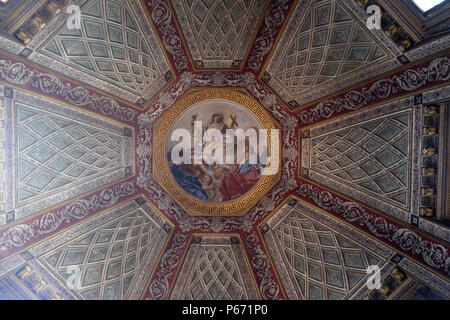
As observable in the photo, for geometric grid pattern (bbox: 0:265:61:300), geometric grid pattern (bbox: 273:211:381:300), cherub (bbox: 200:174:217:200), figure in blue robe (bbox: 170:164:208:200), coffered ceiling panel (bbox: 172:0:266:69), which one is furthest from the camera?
cherub (bbox: 200:174:217:200)

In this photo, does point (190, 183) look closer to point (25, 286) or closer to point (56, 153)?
point (56, 153)

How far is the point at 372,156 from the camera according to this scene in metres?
10.3

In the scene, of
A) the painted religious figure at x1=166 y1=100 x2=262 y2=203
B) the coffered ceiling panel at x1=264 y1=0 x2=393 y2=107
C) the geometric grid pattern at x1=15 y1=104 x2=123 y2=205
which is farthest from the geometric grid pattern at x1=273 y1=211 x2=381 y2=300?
the geometric grid pattern at x1=15 y1=104 x2=123 y2=205

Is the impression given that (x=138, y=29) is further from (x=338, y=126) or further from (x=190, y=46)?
(x=338, y=126)

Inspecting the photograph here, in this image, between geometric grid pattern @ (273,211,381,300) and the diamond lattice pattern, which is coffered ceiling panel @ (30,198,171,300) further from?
the diamond lattice pattern

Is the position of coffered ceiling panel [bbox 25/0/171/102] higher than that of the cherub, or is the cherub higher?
coffered ceiling panel [bbox 25/0/171/102]

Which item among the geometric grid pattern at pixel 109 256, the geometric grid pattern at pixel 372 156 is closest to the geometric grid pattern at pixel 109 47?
the geometric grid pattern at pixel 109 256

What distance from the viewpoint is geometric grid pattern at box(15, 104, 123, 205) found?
367 inches

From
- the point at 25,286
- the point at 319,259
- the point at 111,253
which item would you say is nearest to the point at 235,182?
the point at 319,259

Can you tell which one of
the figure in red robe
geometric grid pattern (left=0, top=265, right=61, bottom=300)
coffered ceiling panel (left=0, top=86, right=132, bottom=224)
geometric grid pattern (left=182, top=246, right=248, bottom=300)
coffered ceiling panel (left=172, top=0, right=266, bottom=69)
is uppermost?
coffered ceiling panel (left=172, top=0, right=266, bottom=69)

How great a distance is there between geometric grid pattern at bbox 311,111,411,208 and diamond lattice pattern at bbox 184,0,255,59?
15.1ft

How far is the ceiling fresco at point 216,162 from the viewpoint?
8.72 m

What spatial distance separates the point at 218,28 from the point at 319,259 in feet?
29.1

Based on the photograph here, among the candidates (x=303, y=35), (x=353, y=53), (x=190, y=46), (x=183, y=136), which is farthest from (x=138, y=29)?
(x=353, y=53)
